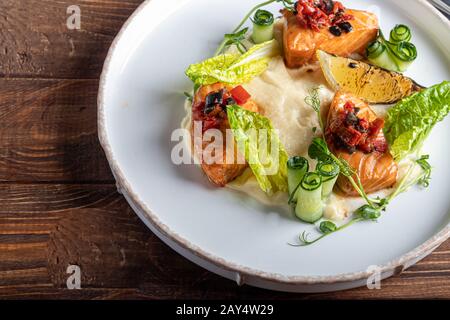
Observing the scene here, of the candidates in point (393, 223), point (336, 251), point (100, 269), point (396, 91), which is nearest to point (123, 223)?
point (100, 269)

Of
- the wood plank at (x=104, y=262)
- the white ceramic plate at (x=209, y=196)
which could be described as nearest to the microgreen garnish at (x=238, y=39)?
the white ceramic plate at (x=209, y=196)

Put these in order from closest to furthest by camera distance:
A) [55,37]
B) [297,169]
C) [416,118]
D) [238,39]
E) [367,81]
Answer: [297,169] → [416,118] → [367,81] → [238,39] → [55,37]

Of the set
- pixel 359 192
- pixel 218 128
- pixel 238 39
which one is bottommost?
pixel 359 192

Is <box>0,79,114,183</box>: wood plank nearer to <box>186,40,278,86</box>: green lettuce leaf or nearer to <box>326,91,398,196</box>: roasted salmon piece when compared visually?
<box>186,40,278,86</box>: green lettuce leaf

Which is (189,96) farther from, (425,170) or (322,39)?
(425,170)

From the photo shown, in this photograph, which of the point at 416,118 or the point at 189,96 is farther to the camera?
the point at 189,96

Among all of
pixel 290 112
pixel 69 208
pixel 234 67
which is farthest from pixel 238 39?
pixel 69 208

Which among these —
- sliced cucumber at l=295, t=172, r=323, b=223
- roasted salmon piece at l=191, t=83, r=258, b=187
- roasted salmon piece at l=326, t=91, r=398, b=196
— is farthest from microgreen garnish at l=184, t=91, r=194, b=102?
sliced cucumber at l=295, t=172, r=323, b=223
